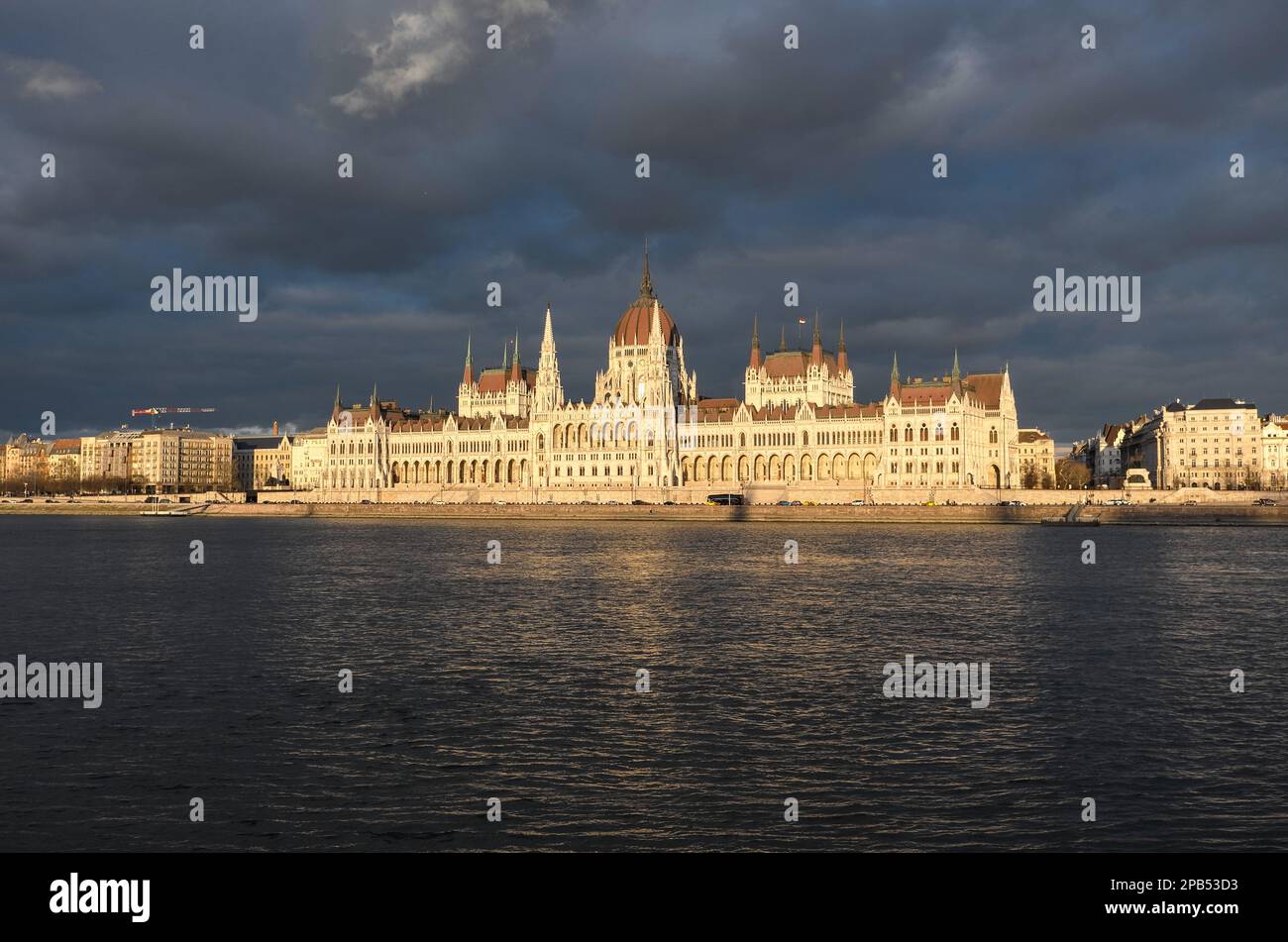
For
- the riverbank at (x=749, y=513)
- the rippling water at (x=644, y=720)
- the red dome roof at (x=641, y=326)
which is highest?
the red dome roof at (x=641, y=326)

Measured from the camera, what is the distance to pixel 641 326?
146 meters

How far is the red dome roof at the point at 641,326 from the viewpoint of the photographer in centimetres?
14500

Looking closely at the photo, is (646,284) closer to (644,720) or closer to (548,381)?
(548,381)

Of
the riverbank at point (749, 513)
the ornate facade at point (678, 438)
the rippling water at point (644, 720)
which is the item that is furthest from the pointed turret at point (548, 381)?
the rippling water at point (644, 720)

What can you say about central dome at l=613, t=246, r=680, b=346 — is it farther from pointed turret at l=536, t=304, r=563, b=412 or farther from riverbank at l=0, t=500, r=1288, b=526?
riverbank at l=0, t=500, r=1288, b=526

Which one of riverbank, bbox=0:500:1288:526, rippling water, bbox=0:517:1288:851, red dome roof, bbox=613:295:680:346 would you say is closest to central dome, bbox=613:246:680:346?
red dome roof, bbox=613:295:680:346

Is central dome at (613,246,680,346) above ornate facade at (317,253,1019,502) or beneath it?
above

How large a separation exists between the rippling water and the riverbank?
56.4 meters

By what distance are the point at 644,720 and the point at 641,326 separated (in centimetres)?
13033

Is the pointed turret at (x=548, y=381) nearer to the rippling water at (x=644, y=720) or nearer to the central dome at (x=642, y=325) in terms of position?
the central dome at (x=642, y=325)

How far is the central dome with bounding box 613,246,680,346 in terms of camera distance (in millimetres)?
145000

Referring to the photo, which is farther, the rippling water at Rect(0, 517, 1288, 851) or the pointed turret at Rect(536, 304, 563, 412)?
the pointed turret at Rect(536, 304, 563, 412)

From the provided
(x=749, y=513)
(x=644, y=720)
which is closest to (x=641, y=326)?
(x=749, y=513)

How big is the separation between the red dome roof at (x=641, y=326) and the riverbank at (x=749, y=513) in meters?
33.8
